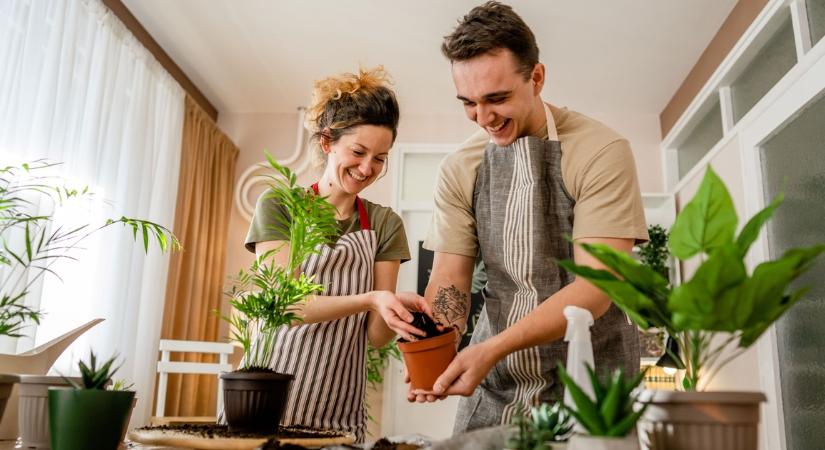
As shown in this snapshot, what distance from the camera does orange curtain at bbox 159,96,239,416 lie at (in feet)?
13.5

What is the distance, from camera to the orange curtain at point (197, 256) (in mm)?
4113

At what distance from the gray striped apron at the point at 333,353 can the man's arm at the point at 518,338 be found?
0.37 meters

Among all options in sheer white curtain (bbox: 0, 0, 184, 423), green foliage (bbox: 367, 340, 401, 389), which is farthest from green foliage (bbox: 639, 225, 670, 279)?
sheer white curtain (bbox: 0, 0, 184, 423)

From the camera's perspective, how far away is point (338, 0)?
350cm

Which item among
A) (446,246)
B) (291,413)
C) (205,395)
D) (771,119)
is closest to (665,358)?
(771,119)

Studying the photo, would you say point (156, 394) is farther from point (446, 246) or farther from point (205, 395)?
point (446, 246)

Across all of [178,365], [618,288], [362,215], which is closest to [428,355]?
[618,288]

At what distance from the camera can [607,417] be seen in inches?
22.1

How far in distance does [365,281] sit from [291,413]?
1.21ft

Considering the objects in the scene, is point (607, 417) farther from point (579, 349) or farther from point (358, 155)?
point (358, 155)

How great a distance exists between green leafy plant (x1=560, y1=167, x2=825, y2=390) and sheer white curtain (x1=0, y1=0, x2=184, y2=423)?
2722 mm

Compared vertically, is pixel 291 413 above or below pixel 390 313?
below

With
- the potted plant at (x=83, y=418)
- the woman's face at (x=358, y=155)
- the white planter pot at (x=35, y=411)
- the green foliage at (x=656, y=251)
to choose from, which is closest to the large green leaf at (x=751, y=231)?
the potted plant at (x=83, y=418)

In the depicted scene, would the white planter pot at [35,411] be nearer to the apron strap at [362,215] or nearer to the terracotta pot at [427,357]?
the terracotta pot at [427,357]
